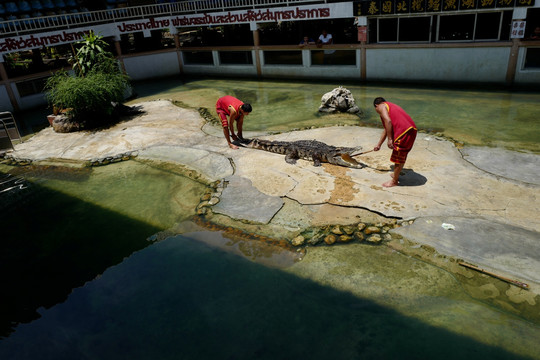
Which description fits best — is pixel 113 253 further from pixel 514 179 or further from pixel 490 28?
pixel 490 28

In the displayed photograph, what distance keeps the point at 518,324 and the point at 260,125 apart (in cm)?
839

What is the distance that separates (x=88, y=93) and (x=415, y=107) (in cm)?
1047

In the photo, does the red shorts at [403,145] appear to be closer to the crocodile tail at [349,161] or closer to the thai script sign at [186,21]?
the crocodile tail at [349,161]

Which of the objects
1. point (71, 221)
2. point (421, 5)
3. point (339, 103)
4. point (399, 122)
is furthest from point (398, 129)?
point (421, 5)

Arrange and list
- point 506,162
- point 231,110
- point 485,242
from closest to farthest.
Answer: point 485,242, point 506,162, point 231,110

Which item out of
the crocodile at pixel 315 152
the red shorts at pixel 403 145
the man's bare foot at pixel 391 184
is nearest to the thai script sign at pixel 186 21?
the crocodile at pixel 315 152

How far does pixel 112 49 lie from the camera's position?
18.7m

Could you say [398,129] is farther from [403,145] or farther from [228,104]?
[228,104]

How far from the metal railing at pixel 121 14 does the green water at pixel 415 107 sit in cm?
358

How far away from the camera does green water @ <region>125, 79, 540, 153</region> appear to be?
930 cm

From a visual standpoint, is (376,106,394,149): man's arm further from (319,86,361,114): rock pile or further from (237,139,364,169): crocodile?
(319,86,361,114): rock pile

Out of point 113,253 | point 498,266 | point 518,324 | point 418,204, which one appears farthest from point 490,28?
point 113,253

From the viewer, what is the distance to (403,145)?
6.37m

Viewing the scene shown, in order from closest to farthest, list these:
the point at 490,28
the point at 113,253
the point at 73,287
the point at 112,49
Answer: the point at 73,287 < the point at 113,253 < the point at 490,28 < the point at 112,49
